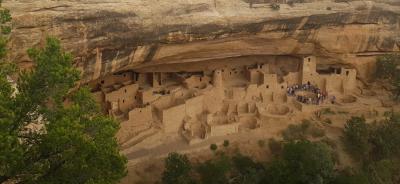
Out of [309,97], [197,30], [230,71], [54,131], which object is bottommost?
[309,97]

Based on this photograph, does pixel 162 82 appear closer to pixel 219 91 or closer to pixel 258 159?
pixel 219 91

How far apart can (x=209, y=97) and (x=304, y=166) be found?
4092 millimetres

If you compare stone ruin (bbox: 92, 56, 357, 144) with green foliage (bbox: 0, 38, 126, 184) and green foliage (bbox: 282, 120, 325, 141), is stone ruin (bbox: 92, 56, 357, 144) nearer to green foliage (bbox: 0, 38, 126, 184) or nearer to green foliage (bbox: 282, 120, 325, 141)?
green foliage (bbox: 282, 120, 325, 141)

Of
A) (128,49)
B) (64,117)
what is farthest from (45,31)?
(64,117)

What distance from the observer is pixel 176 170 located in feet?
41.7

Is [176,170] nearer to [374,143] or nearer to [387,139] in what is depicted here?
[374,143]

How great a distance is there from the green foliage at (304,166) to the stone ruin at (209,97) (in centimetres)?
214

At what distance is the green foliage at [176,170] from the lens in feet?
41.4

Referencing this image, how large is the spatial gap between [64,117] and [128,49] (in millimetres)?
5305

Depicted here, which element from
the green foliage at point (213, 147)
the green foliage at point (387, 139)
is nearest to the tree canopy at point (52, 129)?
the green foliage at point (213, 147)

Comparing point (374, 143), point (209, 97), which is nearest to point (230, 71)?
point (209, 97)

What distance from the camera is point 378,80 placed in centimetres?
1784

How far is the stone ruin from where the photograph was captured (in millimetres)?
14547

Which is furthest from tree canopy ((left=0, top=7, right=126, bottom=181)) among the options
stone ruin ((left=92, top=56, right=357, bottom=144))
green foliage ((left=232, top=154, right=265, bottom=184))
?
green foliage ((left=232, top=154, right=265, bottom=184))
